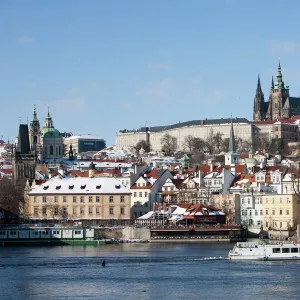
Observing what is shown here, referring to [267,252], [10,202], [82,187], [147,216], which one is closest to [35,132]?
[10,202]

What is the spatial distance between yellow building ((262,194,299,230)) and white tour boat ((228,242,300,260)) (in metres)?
22.5

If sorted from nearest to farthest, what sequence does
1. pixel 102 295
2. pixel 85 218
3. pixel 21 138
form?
pixel 102 295
pixel 85 218
pixel 21 138

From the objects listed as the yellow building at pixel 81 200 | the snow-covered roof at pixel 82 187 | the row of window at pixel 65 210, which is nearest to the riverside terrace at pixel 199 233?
the yellow building at pixel 81 200

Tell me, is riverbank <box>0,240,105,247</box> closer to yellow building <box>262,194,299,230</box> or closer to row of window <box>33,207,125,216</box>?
row of window <box>33,207,125,216</box>

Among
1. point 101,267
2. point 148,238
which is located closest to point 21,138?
point 148,238

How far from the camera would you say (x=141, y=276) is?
190ft

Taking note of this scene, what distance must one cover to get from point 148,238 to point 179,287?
110 ft

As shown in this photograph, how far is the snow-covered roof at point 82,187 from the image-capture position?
9431 centimetres

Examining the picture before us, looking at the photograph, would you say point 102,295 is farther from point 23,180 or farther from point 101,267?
point 23,180

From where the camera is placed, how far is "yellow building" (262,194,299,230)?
295ft

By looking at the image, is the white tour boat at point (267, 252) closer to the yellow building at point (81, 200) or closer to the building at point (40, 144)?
the yellow building at point (81, 200)

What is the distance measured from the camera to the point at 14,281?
183 feet

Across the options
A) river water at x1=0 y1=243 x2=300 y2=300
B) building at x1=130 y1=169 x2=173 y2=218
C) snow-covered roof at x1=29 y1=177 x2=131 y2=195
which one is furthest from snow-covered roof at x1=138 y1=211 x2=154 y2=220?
river water at x1=0 y1=243 x2=300 y2=300

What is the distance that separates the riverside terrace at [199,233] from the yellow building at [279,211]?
439 centimetres
